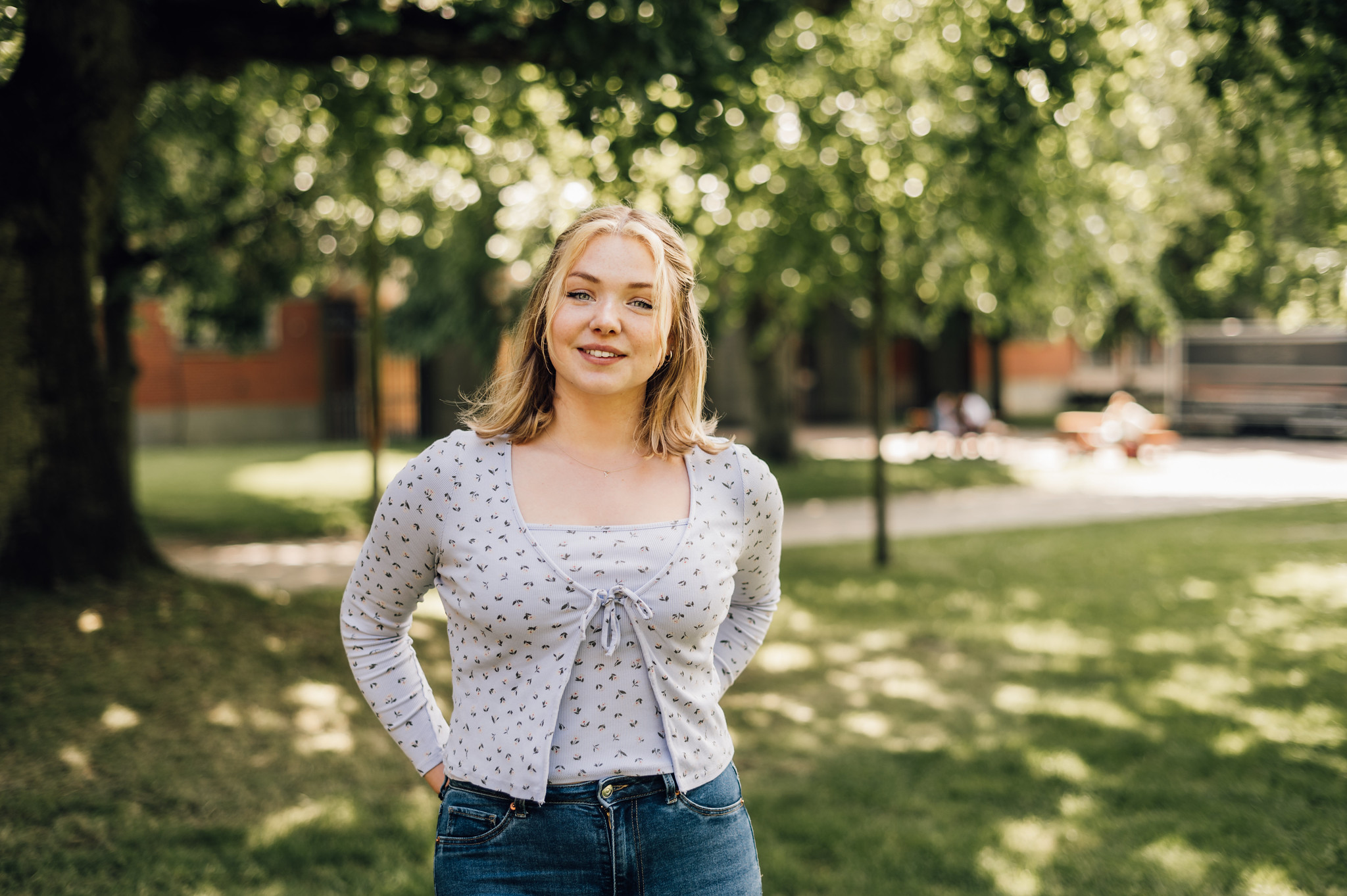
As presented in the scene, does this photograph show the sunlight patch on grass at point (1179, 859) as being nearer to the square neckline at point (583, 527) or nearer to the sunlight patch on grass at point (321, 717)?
the square neckline at point (583, 527)

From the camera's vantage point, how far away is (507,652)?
80.7 inches

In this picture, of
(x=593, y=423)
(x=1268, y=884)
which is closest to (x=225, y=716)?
(x=593, y=423)

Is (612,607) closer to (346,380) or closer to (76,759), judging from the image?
(76,759)

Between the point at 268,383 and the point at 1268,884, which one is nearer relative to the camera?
the point at 1268,884

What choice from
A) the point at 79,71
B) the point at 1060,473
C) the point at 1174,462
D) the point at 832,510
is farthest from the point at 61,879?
the point at 1174,462

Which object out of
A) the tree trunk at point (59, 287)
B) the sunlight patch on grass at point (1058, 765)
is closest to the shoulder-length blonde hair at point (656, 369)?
the sunlight patch on grass at point (1058, 765)

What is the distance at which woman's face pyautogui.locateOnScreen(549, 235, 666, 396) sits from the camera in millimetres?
2115

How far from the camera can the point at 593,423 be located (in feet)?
7.27

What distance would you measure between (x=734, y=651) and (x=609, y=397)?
2.19 feet

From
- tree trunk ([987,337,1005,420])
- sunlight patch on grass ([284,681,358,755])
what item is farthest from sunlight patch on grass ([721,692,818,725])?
tree trunk ([987,337,1005,420])

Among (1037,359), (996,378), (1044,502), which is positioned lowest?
(1044,502)

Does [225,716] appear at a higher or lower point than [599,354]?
lower

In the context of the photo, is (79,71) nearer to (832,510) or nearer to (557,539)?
(557,539)

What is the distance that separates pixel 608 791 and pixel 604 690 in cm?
17
